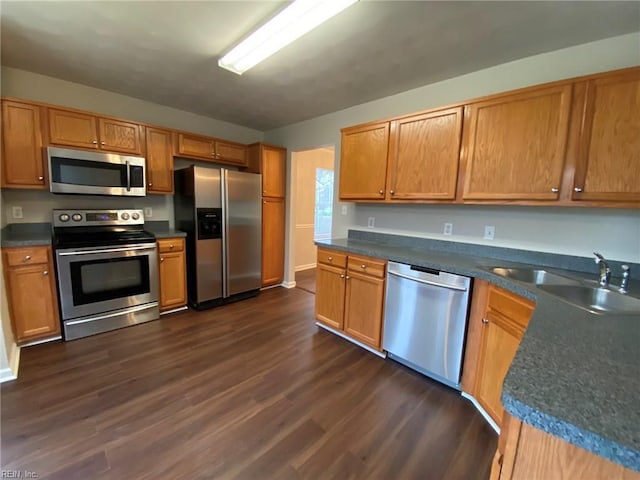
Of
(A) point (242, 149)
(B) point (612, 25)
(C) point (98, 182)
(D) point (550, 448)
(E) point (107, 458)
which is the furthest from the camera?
(A) point (242, 149)

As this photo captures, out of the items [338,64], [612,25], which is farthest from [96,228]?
[612,25]

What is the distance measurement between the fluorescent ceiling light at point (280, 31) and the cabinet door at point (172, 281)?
2080 mm

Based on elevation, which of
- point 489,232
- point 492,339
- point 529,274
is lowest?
point 492,339

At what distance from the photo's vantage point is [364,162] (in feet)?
9.07

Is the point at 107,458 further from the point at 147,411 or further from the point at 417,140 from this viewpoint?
the point at 417,140

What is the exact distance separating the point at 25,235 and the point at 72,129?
1.10 metres

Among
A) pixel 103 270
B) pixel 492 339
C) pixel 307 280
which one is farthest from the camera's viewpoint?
pixel 307 280

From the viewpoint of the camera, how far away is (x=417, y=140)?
2.38 meters

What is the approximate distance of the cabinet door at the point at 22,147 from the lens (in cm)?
237

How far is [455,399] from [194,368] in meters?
1.98

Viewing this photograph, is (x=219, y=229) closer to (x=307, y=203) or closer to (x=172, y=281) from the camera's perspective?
(x=172, y=281)

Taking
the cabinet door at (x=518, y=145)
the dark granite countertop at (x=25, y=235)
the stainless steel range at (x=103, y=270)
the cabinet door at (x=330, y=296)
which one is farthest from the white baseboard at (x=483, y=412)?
the dark granite countertop at (x=25, y=235)

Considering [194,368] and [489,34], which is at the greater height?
[489,34]

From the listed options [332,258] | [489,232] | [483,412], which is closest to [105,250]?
[332,258]
